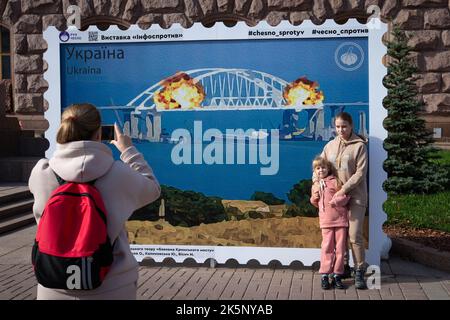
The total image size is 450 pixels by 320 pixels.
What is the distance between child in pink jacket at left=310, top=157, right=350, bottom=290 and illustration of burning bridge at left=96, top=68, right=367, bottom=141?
61 cm

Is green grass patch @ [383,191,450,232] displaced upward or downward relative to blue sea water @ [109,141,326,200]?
downward

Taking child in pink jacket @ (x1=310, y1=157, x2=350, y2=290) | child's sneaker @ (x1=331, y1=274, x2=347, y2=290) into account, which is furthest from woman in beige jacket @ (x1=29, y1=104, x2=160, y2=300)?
child's sneaker @ (x1=331, y1=274, x2=347, y2=290)

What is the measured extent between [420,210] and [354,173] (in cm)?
401

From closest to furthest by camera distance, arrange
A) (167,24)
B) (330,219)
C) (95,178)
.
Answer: (95,178), (330,219), (167,24)

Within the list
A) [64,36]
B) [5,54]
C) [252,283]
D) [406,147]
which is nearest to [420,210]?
[406,147]

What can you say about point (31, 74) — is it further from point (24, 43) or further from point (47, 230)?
point (47, 230)

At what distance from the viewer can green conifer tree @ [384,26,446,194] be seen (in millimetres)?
11812

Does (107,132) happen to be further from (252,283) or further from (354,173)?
(252,283)

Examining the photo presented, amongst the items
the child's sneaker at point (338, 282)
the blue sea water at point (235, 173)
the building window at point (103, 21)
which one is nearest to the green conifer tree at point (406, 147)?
the blue sea water at point (235, 173)

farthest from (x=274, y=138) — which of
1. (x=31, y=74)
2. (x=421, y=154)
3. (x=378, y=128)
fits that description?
(x=31, y=74)

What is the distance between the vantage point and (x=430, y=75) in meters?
16.0

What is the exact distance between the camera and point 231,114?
7.39 metres

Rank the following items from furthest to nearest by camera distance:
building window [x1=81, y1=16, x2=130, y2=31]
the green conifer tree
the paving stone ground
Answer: building window [x1=81, y1=16, x2=130, y2=31] → the green conifer tree → the paving stone ground

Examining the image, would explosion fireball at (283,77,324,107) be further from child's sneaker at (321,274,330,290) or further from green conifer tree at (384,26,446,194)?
green conifer tree at (384,26,446,194)
